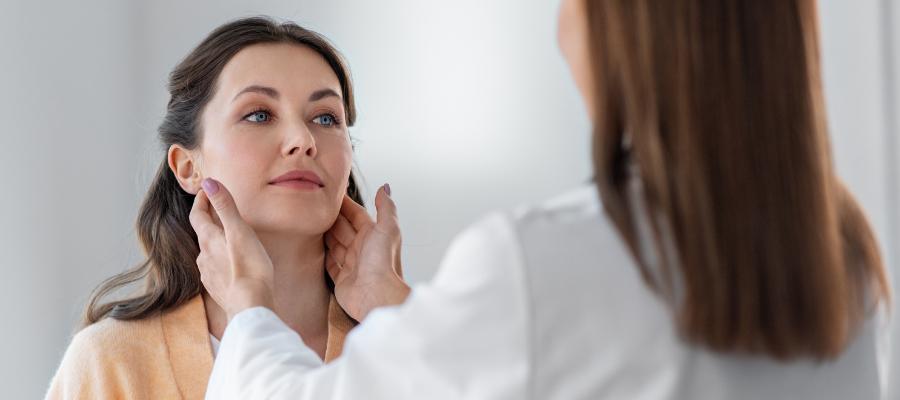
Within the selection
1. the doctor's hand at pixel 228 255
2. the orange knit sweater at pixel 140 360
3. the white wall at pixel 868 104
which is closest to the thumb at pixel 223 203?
the doctor's hand at pixel 228 255

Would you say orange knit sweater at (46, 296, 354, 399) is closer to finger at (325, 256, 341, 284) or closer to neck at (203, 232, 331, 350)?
neck at (203, 232, 331, 350)

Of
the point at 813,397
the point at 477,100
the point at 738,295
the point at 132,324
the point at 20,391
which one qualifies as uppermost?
the point at 738,295

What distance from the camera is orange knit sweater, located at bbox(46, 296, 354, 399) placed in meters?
1.51

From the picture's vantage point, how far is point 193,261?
66.8 inches

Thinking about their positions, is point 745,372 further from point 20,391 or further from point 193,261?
point 20,391

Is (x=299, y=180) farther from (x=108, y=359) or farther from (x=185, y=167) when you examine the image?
(x=108, y=359)

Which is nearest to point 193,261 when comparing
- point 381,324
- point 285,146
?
point 285,146

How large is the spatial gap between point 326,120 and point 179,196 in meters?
0.29

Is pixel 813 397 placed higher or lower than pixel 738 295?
lower

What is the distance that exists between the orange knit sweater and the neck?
6 centimetres

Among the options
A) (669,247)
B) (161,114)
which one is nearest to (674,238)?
(669,247)

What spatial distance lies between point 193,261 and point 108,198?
112 centimetres

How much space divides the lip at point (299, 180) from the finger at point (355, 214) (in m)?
0.10

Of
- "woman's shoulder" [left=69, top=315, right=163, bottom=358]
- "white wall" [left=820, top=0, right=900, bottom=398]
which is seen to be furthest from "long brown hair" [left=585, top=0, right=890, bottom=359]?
"white wall" [left=820, top=0, right=900, bottom=398]
